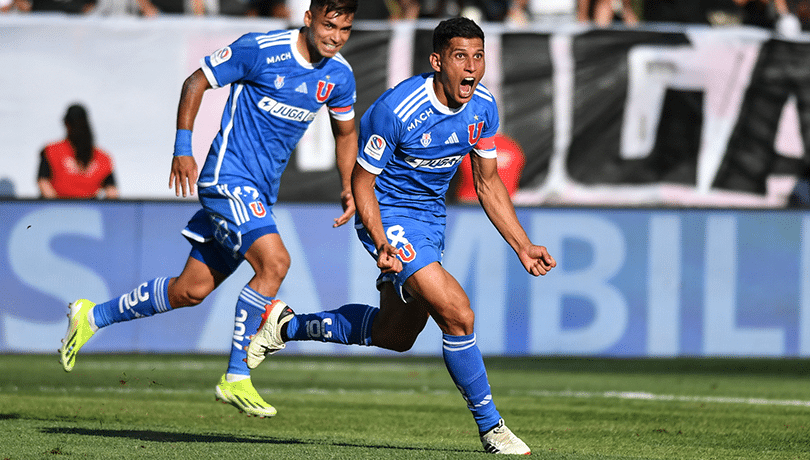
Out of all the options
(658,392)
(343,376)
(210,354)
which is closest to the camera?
(658,392)

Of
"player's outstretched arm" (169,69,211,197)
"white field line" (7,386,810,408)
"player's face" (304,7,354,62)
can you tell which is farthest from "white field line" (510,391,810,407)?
"player's outstretched arm" (169,69,211,197)

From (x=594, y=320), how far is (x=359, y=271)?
2.47 m

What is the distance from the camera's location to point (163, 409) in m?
7.82

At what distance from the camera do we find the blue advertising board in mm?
10898

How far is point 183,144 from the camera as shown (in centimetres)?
636

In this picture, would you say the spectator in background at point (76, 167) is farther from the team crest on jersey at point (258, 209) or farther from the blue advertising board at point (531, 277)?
the team crest on jersey at point (258, 209)

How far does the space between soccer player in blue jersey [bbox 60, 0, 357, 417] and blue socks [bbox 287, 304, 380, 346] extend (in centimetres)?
27

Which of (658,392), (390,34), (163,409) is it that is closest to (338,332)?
(163,409)

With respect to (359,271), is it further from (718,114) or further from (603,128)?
(718,114)

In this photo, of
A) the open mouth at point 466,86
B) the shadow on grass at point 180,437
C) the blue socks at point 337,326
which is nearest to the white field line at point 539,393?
the shadow on grass at point 180,437

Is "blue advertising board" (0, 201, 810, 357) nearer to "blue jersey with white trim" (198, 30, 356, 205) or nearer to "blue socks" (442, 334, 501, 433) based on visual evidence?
"blue jersey with white trim" (198, 30, 356, 205)

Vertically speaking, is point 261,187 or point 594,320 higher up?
Result: point 261,187

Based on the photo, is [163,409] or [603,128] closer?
[163,409]

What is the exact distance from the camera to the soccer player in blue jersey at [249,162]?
252 inches
